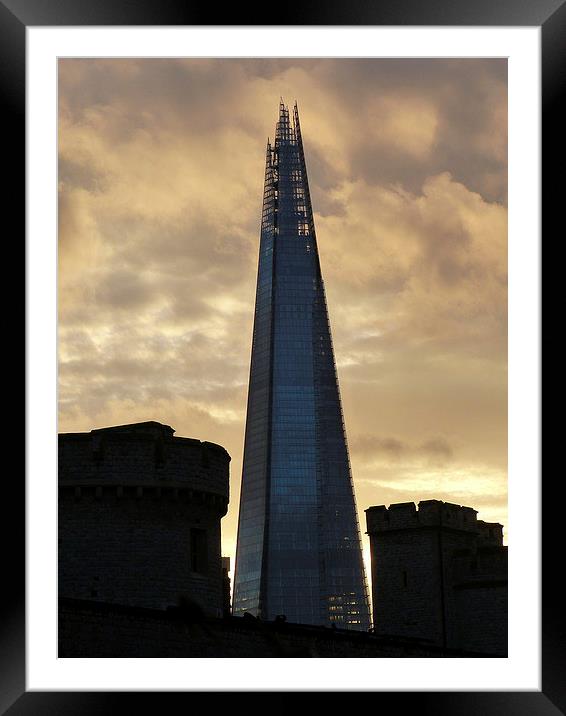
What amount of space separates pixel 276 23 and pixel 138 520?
77.0 feet

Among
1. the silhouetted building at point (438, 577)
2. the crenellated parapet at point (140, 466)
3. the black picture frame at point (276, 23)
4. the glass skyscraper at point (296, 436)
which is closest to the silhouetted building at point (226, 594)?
the crenellated parapet at point (140, 466)

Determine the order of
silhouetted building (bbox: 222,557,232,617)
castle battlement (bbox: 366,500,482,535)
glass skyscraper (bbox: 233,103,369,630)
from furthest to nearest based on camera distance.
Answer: glass skyscraper (bbox: 233,103,369,630) → castle battlement (bbox: 366,500,482,535) → silhouetted building (bbox: 222,557,232,617)

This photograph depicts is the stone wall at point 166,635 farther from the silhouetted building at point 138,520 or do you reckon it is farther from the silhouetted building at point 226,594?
the silhouetted building at point 226,594

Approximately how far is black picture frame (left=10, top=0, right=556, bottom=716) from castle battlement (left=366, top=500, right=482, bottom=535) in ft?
138

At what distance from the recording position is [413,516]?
51594mm

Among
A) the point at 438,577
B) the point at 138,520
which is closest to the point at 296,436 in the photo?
the point at 438,577

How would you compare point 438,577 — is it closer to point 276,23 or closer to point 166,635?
point 166,635

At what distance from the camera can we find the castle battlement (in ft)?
168

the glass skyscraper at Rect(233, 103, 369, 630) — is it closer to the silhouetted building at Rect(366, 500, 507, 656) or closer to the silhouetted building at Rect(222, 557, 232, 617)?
the silhouetted building at Rect(222, 557, 232, 617)

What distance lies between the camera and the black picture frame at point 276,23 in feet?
30.1

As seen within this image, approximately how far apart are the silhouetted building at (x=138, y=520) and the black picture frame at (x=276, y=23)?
21.7 m

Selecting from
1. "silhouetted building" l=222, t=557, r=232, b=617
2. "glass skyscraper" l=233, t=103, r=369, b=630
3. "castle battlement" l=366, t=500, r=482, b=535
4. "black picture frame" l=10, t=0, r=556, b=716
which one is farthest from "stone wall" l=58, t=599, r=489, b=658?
"glass skyscraper" l=233, t=103, r=369, b=630

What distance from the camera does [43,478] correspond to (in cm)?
941

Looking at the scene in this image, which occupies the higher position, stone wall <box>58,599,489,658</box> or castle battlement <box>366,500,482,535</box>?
castle battlement <box>366,500,482,535</box>
